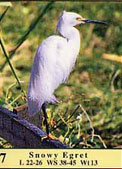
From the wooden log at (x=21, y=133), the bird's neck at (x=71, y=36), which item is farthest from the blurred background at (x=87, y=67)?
the bird's neck at (x=71, y=36)

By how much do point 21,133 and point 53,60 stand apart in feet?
0.59

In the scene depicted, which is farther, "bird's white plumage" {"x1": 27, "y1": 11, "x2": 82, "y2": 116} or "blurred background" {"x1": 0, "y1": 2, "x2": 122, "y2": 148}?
"blurred background" {"x1": 0, "y1": 2, "x2": 122, "y2": 148}

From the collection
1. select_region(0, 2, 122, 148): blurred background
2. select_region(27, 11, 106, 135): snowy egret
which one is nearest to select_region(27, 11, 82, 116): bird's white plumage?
select_region(27, 11, 106, 135): snowy egret

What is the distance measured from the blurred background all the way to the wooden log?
32cm

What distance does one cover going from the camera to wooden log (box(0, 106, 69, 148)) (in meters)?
1.27

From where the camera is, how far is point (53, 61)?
1.25 metres

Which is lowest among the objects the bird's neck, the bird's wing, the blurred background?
the blurred background

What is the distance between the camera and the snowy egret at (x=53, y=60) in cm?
124

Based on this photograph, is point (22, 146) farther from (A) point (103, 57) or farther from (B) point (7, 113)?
(A) point (103, 57)

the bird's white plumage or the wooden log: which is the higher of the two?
→ the bird's white plumage

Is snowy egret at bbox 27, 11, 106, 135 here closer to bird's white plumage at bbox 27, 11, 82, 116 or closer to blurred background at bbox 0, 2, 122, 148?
bird's white plumage at bbox 27, 11, 82, 116

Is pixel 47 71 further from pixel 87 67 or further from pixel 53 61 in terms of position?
pixel 87 67

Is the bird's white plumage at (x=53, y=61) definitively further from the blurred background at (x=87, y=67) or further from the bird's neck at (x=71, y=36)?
the blurred background at (x=87, y=67)

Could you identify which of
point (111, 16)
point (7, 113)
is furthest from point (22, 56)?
point (7, 113)
